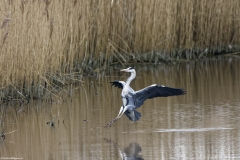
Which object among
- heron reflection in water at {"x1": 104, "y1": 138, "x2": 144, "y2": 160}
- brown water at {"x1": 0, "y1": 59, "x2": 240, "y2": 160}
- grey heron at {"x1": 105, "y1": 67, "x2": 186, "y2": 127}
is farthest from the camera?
grey heron at {"x1": 105, "y1": 67, "x2": 186, "y2": 127}

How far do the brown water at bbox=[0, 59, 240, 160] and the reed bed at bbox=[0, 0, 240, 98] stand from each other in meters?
0.46

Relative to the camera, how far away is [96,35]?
1219 centimetres

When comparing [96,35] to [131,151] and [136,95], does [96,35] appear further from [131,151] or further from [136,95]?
[131,151]

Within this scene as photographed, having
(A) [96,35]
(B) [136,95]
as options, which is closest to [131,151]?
(B) [136,95]

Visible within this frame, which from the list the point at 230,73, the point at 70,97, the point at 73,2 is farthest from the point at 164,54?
the point at 70,97

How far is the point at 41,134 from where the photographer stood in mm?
6832

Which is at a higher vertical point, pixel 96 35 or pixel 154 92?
pixel 96 35

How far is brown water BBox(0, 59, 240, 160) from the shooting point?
5.82 meters

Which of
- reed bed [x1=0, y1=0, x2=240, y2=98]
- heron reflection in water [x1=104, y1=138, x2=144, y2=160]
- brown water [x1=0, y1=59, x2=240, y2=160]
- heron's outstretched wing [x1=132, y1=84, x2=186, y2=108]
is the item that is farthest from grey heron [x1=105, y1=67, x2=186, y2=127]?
reed bed [x1=0, y1=0, x2=240, y2=98]

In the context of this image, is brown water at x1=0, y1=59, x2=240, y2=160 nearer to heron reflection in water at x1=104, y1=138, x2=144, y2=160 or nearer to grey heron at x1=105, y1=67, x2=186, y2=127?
heron reflection in water at x1=104, y1=138, x2=144, y2=160

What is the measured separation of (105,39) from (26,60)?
363 centimetres

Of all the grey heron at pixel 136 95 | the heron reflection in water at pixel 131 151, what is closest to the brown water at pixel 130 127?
the heron reflection in water at pixel 131 151

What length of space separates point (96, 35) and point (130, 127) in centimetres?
534

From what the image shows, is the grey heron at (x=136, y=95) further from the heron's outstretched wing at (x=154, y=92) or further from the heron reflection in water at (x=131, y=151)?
the heron reflection in water at (x=131, y=151)
